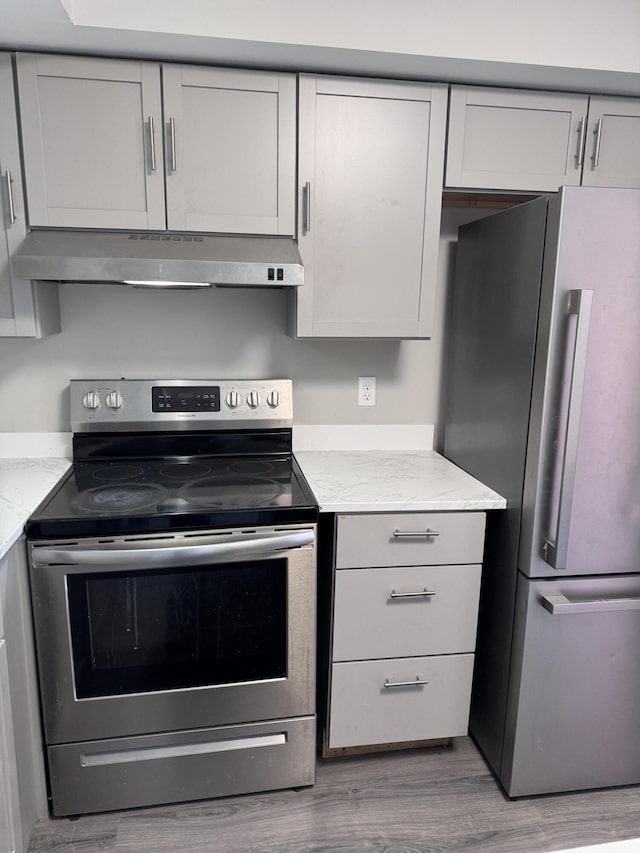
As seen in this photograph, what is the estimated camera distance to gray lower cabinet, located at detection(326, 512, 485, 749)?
173 centimetres

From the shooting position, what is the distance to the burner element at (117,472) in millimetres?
1896

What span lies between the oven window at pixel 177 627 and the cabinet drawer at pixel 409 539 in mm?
215

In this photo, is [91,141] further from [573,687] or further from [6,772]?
[573,687]

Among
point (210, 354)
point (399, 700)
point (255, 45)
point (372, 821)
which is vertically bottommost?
point (372, 821)

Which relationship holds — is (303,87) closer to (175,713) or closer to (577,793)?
(175,713)

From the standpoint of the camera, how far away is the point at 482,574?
1.96m

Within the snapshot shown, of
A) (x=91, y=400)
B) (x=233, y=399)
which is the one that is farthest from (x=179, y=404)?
(x=91, y=400)

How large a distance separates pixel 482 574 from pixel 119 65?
1.94 m

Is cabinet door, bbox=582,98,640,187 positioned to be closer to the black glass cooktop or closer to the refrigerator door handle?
the refrigerator door handle

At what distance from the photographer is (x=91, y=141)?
170cm

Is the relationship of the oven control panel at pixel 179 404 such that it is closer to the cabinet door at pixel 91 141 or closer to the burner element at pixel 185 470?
the burner element at pixel 185 470

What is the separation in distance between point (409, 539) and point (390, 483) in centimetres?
21

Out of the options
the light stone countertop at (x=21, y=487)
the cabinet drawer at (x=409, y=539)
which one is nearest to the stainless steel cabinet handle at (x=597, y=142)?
the cabinet drawer at (x=409, y=539)

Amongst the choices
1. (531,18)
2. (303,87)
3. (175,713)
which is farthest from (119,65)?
(175,713)
